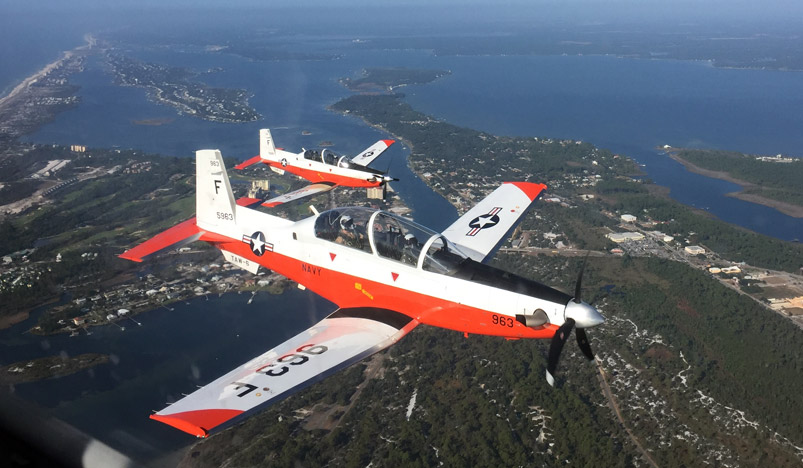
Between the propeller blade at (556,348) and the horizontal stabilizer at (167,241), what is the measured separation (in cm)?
952

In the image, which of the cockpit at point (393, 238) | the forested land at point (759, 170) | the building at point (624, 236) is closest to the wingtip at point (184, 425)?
the cockpit at point (393, 238)

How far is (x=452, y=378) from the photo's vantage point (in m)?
20.4

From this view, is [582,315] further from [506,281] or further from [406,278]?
[406,278]

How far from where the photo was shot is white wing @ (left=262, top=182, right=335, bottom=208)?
66.5 feet

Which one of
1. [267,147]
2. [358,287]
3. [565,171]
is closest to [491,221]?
[358,287]

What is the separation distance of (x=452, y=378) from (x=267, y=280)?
1128 cm

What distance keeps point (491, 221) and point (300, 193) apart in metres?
10.3

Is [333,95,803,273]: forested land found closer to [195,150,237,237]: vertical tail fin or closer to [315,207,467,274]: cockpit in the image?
[195,150,237,237]: vertical tail fin

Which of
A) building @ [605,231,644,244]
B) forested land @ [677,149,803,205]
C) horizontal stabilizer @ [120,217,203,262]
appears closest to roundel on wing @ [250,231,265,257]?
horizontal stabilizer @ [120,217,203,262]

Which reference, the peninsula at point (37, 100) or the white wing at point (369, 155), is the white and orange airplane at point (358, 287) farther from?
the peninsula at point (37, 100)

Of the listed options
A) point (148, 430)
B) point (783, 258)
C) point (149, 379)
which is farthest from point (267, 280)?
point (783, 258)

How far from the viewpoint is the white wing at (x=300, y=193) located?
20267 millimetres

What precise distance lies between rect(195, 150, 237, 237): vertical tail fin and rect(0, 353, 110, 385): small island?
9.90 m

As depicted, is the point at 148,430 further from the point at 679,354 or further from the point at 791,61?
the point at 791,61
